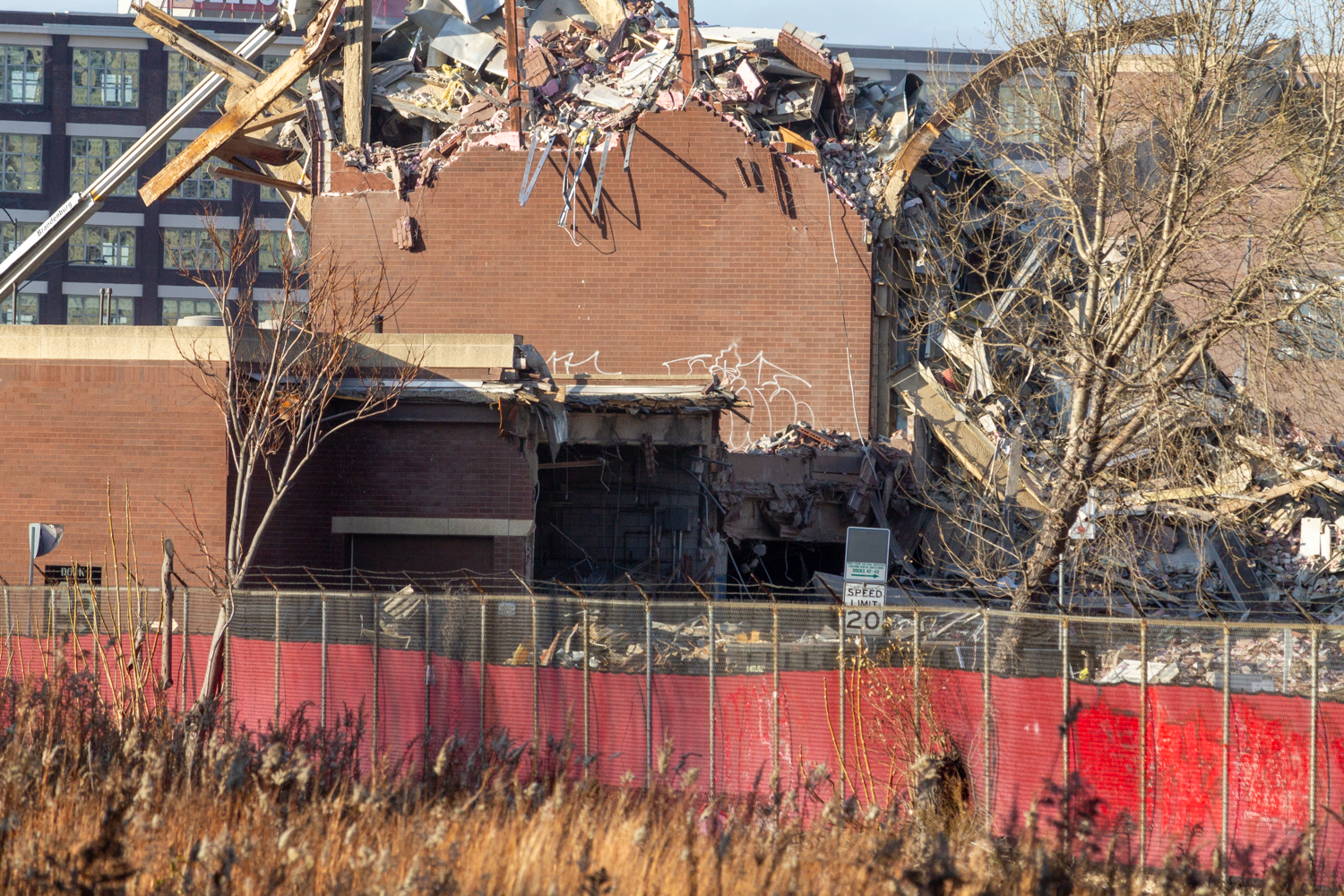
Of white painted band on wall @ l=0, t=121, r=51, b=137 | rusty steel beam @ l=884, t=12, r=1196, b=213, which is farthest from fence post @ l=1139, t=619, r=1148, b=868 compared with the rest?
white painted band on wall @ l=0, t=121, r=51, b=137

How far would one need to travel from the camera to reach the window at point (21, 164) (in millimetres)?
58844

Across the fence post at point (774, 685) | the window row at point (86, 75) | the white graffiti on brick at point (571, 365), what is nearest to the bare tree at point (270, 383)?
the fence post at point (774, 685)

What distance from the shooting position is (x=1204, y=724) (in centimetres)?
1159

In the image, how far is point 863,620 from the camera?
1276 cm

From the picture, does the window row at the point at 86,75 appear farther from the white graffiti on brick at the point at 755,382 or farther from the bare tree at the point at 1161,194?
the bare tree at the point at 1161,194

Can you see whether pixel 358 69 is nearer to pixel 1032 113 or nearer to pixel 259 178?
pixel 259 178

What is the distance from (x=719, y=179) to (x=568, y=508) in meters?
8.31

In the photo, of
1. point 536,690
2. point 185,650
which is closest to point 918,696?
point 536,690

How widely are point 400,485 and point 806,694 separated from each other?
9.08 m

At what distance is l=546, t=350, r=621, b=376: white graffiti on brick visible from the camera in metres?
28.0

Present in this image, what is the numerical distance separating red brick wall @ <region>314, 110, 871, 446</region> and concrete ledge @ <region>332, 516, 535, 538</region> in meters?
8.66

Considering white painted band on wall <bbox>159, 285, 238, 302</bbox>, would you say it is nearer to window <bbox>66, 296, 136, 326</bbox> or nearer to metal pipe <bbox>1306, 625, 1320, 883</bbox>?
window <bbox>66, 296, 136, 326</bbox>

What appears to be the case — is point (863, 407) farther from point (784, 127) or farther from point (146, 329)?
point (146, 329)

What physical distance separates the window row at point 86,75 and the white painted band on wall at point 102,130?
96cm
